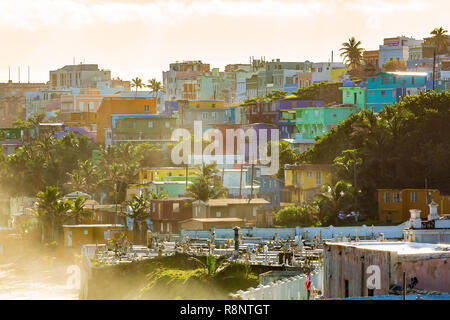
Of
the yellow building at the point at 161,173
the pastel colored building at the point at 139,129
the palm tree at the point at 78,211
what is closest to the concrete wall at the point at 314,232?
the palm tree at the point at 78,211

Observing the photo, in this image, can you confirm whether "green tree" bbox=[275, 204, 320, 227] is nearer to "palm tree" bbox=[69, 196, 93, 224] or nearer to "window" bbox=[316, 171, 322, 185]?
"window" bbox=[316, 171, 322, 185]

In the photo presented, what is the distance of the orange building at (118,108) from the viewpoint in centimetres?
13575

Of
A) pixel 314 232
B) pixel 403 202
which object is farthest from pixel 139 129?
pixel 314 232

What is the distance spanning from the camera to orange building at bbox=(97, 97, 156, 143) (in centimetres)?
13575

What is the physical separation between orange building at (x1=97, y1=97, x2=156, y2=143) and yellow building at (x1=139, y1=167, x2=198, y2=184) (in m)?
27.1

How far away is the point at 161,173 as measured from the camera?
354 feet

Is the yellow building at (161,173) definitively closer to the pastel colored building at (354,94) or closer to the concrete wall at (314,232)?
the pastel colored building at (354,94)

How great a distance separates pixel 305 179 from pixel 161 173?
22116mm

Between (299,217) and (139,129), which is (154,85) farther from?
(299,217)

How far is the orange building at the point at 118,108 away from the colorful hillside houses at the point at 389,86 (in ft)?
116

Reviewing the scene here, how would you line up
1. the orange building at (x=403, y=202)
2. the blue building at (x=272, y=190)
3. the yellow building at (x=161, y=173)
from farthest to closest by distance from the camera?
1. the yellow building at (x=161, y=173)
2. the blue building at (x=272, y=190)
3. the orange building at (x=403, y=202)
